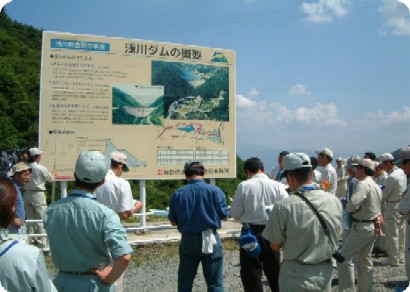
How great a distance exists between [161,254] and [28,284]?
559cm

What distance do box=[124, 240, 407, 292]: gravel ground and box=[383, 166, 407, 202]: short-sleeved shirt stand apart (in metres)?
1.07

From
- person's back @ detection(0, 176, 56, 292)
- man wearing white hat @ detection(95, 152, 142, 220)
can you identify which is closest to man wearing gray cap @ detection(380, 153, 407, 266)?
man wearing white hat @ detection(95, 152, 142, 220)

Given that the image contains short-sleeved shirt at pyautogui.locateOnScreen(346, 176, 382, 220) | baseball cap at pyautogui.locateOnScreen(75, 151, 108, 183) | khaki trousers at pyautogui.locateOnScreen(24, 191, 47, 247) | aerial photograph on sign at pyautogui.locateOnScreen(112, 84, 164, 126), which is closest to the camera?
baseball cap at pyautogui.locateOnScreen(75, 151, 108, 183)

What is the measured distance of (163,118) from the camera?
8406mm

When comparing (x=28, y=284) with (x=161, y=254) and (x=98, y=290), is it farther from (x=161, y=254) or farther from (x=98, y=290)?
(x=161, y=254)

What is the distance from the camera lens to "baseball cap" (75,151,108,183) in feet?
8.71

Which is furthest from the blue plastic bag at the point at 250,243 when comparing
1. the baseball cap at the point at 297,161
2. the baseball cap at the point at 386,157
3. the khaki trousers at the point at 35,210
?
the khaki trousers at the point at 35,210

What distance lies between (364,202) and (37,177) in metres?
5.11

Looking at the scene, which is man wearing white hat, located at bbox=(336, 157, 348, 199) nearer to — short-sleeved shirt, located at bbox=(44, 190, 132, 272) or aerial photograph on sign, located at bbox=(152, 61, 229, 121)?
aerial photograph on sign, located at bbox=(152, 61, 229, 121)

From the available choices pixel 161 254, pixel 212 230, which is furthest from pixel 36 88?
pixel 212 230

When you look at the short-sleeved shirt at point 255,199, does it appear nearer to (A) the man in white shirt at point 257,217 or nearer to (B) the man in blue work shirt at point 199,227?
(A) the man in white shirt at point 257,217

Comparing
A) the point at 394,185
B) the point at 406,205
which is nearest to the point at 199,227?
the point at 406,205

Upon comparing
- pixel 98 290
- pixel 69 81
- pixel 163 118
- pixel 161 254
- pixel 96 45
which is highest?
pixel 96 45

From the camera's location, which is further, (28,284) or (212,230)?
(212,230)
